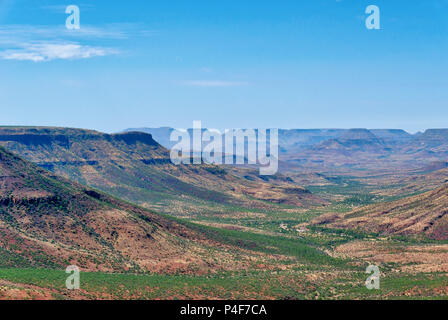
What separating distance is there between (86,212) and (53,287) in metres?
43.0

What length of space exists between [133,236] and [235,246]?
88.9 feet

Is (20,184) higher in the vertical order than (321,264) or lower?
higher

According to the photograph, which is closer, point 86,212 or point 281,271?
point 281,271

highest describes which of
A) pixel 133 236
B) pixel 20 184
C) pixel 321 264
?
pixel 20 184

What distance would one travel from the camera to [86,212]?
105688 millimetres

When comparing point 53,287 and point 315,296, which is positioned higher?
point 53,287

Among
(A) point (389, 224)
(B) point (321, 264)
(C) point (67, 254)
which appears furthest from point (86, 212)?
(A) point (389, 224)
